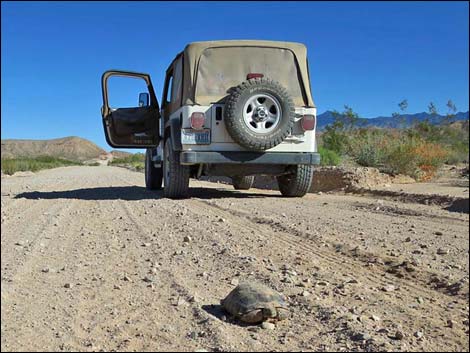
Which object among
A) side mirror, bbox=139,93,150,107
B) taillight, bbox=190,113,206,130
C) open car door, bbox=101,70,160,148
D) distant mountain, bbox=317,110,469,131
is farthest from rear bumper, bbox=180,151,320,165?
distant mountain, bbox=317,110,469,131

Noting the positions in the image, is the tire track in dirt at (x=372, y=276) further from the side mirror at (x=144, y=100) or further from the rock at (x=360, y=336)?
the side mirror at (x=144, y=100)

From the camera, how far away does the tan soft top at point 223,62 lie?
736 centimetres

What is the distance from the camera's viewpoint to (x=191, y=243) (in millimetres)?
4520

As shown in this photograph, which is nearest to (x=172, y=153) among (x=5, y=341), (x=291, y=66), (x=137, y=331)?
(x=291, y=66)

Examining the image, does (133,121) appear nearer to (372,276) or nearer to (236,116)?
(236,116)

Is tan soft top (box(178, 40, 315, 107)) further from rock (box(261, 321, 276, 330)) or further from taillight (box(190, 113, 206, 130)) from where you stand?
rock (box(261, 321, 276, 330))

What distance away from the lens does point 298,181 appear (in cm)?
817

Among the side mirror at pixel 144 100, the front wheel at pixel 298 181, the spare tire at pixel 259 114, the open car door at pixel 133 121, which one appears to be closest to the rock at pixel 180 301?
the spare tire at pixel 259 114

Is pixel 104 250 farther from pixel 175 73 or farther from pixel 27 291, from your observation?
pixel 175 73

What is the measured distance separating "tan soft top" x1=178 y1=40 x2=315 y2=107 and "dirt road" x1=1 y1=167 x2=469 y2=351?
227 centimetres

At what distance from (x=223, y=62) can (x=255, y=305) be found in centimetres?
537

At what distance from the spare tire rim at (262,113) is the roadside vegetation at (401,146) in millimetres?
4910

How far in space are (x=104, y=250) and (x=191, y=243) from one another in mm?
970

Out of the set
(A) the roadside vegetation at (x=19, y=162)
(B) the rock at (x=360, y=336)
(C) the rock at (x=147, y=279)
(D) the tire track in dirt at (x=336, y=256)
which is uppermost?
(A) the roadside vegetation at (x=19, y=162)
